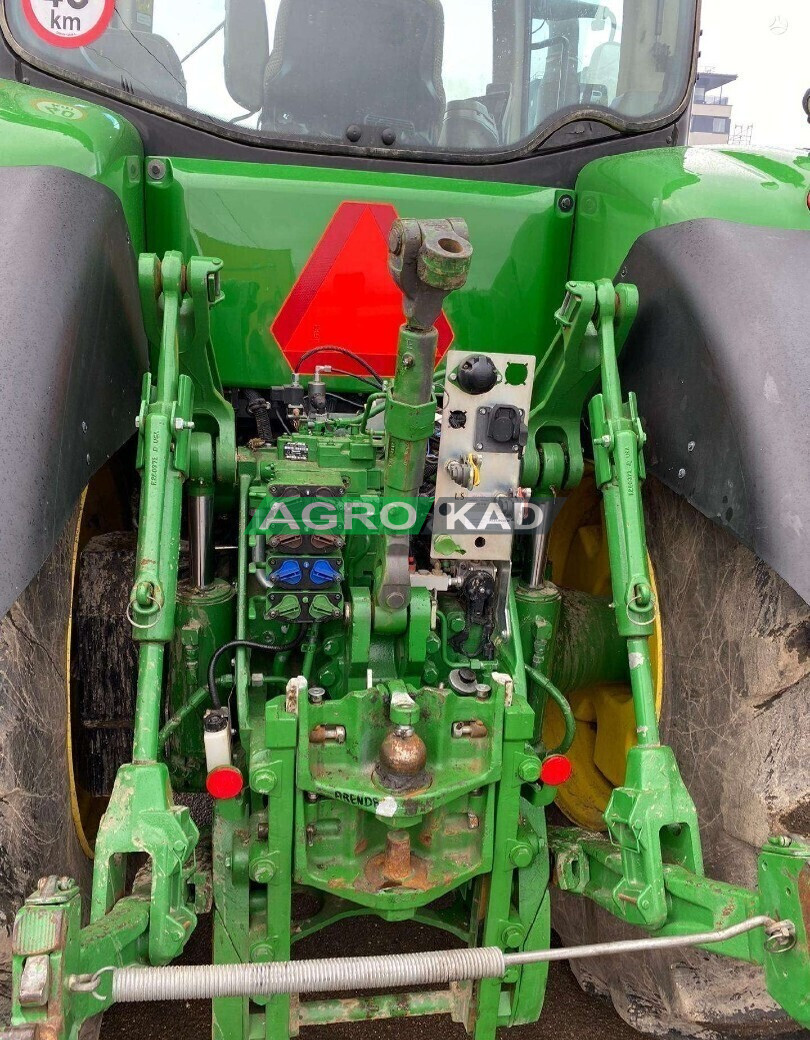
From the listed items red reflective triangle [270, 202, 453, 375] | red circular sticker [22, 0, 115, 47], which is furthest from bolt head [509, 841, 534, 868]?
red circular sticker [22, 0, 115, 47]

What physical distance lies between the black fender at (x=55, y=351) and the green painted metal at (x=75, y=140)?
0.26 ft

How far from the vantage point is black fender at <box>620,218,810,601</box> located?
157 centimetres

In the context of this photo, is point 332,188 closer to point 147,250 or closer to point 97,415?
point 147,250

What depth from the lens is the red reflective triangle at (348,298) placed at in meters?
2.37

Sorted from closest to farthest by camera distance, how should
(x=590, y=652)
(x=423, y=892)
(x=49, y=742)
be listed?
(x=49, y=742), (x=423, y=892), (x=590, y=652)

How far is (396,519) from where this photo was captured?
1.86 m

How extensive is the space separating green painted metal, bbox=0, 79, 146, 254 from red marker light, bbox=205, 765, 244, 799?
51.1 inches

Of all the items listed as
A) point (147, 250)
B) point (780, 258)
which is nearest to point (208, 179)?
point (147, 250)

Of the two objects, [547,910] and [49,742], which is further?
[547,910]

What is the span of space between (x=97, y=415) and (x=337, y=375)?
853 millimetres

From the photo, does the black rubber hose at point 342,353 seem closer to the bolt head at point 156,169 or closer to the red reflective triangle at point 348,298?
the red reflective triangle at point 348,298

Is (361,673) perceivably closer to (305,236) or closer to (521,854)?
(521,854)

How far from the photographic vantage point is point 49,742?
160 cm

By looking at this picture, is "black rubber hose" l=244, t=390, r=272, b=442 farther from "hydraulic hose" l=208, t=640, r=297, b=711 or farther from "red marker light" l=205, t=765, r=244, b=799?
"red marker light" l=205, t=765, r=244, b=799
